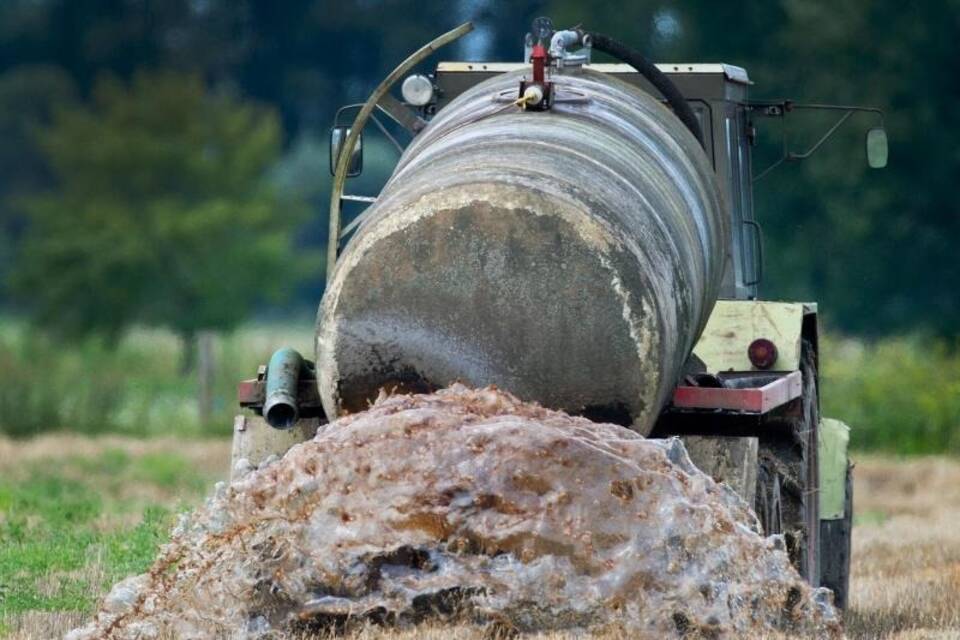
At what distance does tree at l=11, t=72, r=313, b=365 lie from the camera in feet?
134

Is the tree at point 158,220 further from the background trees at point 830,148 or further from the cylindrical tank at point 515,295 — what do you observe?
the cylindrical tank at point 515,295

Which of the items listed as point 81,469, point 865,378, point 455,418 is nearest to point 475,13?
point 865,378

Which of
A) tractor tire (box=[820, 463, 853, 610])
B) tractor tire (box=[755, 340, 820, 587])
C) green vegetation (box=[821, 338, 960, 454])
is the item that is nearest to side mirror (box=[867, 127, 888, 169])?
tractor tire (box=[820, 463, 853, 610])

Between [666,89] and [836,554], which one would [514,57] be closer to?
[836,554]

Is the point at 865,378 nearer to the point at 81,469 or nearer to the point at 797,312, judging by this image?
the point at 81,469

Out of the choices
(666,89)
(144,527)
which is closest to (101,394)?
(144,527)

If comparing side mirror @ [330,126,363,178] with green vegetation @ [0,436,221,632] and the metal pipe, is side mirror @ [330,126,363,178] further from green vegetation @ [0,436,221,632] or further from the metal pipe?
green vegetation @ [0,436,221,632]

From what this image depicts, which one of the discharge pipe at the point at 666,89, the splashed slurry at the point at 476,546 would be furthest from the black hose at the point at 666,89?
the splashed slurry at the point at 476,546

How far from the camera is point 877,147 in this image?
36.1ft

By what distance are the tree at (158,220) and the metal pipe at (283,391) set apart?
3160 cm

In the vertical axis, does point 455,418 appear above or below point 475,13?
below

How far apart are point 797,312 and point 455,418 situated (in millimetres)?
3106

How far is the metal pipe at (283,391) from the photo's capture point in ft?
25.6

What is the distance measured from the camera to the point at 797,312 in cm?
947
